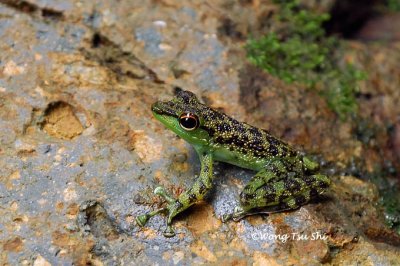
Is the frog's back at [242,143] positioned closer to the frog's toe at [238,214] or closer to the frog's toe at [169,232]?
the frog's toe at [238,214]

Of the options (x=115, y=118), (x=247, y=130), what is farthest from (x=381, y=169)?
(x=115, y=118)

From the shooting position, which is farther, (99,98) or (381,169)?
(381,169)

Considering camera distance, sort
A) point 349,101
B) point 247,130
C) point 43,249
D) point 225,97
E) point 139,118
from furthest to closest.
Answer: point 349,101 < point 225,97 < point 139,118 < point 247,130 < point 43,249

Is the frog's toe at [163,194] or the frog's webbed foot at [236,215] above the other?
the frog's webbed foot at [236,215]

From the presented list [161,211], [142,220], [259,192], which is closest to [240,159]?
[259,192]

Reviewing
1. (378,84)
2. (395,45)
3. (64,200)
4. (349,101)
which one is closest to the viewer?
(64,200)

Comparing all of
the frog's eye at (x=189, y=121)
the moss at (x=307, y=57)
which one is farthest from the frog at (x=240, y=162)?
the moss at (x=307, y=57)

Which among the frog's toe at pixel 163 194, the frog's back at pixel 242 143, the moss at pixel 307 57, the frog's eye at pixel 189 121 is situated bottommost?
the frog's toe at pixel 163 194

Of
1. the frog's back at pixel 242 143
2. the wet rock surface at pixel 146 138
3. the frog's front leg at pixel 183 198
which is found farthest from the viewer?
the frog's back at pixel 242 143

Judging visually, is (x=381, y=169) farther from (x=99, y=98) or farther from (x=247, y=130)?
(x=99, y=98)
